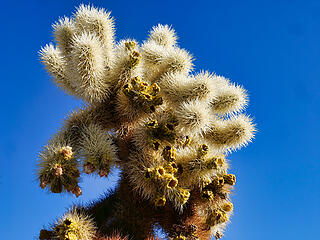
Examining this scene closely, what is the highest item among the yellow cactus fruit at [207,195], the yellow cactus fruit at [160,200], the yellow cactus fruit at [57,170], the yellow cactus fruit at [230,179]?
the yellow cactus fruit at [230,179]

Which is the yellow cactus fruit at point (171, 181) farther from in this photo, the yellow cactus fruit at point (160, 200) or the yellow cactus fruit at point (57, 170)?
the yellow cactus fruit at point (57, 170)

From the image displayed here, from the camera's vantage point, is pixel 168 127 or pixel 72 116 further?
pixel 72 116

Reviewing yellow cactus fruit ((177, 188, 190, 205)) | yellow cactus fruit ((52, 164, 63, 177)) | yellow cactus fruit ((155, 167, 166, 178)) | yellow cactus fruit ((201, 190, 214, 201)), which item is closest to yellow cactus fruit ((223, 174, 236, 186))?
yellow cactus fruit ((201, 190, 214, 201))

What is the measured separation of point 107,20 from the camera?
4.18 metres

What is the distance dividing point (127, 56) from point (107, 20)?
83 centimetres

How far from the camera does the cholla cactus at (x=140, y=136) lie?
134 inches

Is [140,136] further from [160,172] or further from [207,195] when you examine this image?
[207,195]

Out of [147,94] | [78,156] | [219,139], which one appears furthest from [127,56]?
[219,139]

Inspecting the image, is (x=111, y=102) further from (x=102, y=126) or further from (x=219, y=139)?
(x=219, y=139)

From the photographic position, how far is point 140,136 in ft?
12.1

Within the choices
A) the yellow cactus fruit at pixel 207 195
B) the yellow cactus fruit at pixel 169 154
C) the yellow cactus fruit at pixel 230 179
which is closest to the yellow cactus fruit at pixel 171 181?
the yellow cactus fruit at pixel 169 154

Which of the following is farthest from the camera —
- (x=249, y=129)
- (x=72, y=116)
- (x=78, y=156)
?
(x=72, y=116)

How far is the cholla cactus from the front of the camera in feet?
11.2

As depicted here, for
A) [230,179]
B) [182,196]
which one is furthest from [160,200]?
[230,179]
